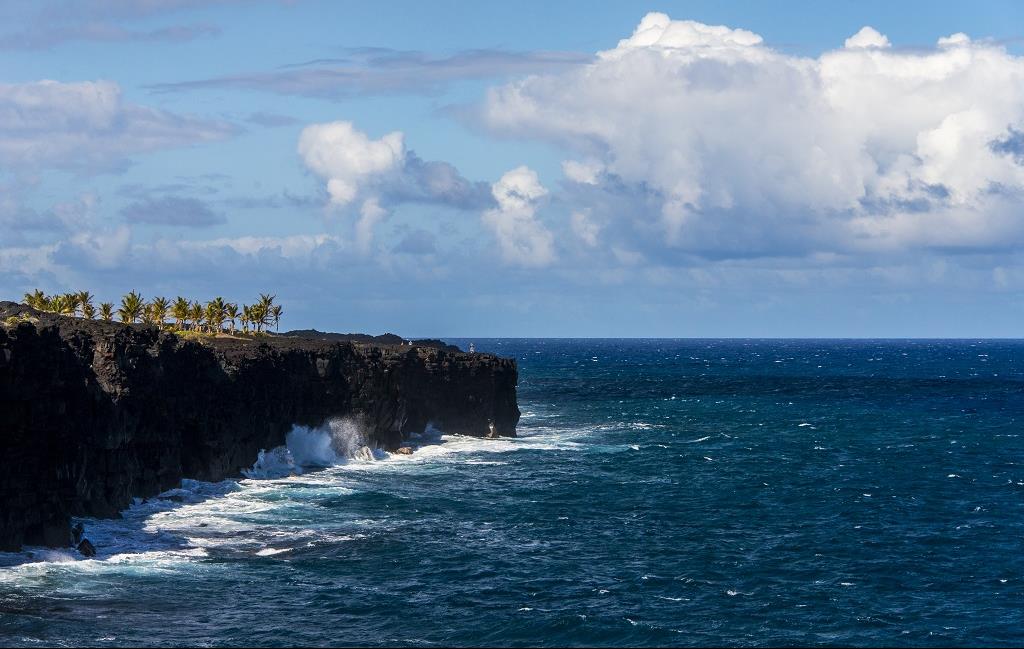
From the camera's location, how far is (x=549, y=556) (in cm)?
7019

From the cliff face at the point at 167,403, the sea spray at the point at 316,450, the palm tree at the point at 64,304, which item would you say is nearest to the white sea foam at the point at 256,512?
the sea spray at the point at 316,450

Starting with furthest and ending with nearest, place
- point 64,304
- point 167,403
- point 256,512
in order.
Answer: point 64,304 → point 167,403 → point 256,512

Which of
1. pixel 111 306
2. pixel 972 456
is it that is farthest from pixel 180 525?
pixel 972 456

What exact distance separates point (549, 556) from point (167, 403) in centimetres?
3648

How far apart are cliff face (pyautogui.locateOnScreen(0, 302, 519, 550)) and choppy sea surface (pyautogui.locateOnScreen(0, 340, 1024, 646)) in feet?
8.96

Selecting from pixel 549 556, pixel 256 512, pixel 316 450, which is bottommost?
pixel 549 556

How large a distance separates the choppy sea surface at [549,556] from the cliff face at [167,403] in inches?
108

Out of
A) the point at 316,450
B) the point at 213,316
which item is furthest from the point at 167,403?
the point at 213,316

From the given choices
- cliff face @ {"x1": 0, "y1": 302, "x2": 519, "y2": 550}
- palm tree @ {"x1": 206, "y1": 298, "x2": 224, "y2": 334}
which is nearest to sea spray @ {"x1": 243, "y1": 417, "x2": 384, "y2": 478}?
cliff face @ {"x1": 0, "y1": 302, "x2": 519, "y2": 550}

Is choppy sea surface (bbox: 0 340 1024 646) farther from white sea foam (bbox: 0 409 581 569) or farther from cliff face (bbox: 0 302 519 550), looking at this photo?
cliff face (bbox: 0 302 519 550)

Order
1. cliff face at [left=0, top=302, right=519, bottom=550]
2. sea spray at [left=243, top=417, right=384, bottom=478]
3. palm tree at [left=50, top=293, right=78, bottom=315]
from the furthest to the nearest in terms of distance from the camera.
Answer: palm tree at [left=50, top=293, right=78, bottom=315], sea spray at [left=243, top=417, right=384, bottom=478], cliff face at [left=0, top=302, right=519, bottom=550]

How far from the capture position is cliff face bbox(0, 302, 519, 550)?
6425 centimetres

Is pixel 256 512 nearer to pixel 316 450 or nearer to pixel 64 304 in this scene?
pixel 316 450

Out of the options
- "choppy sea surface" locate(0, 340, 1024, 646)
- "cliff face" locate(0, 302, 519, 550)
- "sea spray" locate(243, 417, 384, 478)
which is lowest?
"choppy sea surface" locate(0, 340, 1024, 646)
